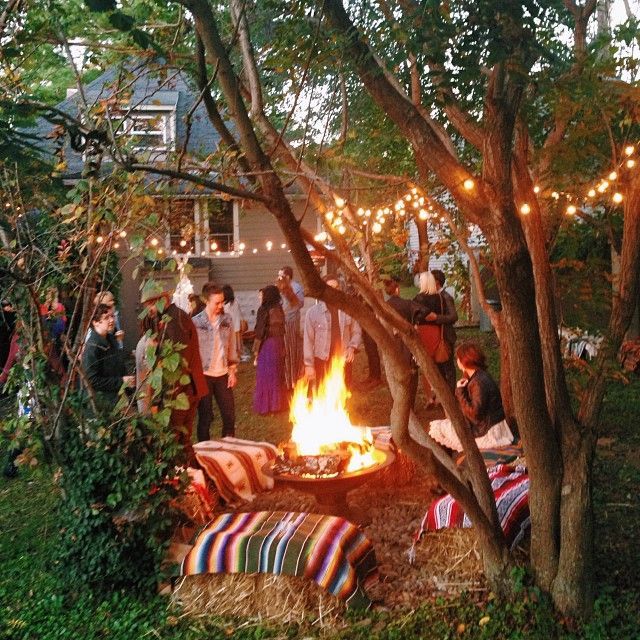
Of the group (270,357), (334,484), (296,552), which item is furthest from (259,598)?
(270,357)

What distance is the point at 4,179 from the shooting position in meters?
6.00

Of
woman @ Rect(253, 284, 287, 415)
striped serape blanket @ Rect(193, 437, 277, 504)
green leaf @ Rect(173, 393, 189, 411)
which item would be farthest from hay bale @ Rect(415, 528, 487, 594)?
woman @ Rect(253, 284, 287, 415)

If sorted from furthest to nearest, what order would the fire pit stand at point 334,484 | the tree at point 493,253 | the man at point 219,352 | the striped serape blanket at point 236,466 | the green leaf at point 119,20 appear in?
the man at point 219,352 < the striped serape blanket at point 236,466 < the fire pit stand at point 334,484 < the tree at point 493,253 < the green leaf at point 119,20

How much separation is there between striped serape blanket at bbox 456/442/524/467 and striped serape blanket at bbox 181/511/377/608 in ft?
5.80

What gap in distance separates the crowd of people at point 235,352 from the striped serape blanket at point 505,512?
4.33 feet

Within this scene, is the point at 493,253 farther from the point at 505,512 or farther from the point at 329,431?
the point at 329,431

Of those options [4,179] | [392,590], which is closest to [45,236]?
[4,179]

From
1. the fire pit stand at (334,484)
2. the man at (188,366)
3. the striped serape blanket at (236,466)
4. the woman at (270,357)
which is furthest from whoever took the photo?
the woman at (270,357)

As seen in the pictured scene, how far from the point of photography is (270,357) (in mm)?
11234

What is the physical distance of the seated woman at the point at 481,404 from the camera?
7.14 m

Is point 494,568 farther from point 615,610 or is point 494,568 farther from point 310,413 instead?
point 310,413

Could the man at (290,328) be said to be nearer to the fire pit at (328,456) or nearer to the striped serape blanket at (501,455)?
the fire pit at (328,456)

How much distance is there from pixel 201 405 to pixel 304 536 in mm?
4011

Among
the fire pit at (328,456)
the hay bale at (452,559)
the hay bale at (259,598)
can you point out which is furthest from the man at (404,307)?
the hay bale at (259,598)
